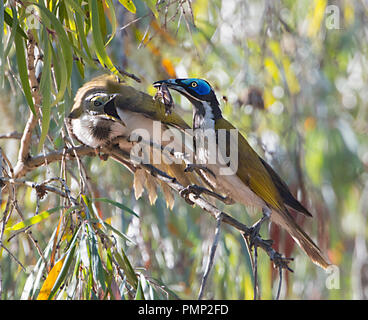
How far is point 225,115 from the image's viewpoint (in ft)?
11.4

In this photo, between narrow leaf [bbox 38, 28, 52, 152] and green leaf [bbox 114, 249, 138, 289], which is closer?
narrow leaf [bbox 38, 28, 52, 152]

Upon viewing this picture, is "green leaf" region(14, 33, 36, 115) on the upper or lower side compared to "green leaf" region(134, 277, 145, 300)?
upper

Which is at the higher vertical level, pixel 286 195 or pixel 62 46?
pixel 62 46

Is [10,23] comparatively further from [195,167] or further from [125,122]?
Result: [125,122]

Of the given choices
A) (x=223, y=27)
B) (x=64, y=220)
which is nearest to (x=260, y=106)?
(x=223, y=27)

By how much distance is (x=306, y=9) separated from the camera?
4215mm

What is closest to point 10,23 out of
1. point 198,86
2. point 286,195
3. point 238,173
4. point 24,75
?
point 24,75

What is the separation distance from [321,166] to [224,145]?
8.96 feet

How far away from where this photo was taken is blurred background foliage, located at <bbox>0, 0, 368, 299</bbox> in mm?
2156

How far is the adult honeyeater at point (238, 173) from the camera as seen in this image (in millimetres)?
2689

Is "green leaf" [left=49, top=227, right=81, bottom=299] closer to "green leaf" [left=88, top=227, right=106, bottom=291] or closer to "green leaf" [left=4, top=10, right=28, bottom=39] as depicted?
"green leaf" [left=88, top=227, right=106, bottom=291]

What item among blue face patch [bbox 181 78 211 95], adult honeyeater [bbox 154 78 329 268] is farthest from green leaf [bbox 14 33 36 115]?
blue face patch [bbox 181 78 211 95]

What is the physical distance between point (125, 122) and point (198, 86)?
59 centimetres
